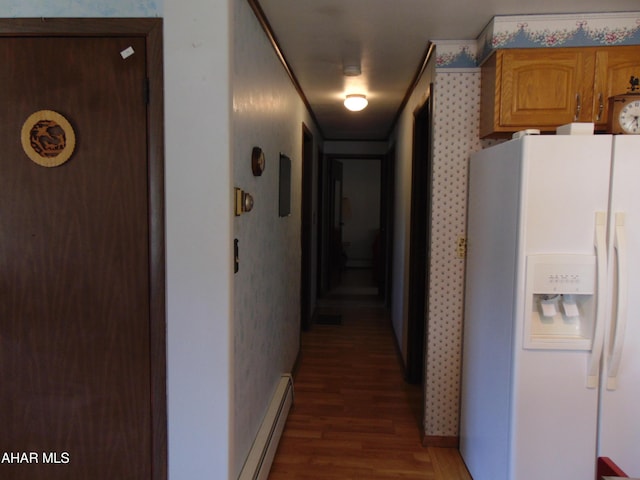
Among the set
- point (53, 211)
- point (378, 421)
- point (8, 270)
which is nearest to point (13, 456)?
point (8, 270)

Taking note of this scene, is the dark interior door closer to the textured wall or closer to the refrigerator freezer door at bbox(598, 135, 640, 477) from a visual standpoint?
the textured wall

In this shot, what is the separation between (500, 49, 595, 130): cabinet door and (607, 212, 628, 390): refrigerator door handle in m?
0.68

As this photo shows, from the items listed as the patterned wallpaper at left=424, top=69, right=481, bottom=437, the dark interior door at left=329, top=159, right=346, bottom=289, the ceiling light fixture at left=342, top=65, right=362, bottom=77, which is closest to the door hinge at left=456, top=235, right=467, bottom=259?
the patterned wallpaper at left=424, top=69, right=481, bottom=437

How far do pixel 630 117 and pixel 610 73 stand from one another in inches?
13.7

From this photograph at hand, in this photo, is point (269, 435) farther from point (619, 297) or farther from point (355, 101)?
point (355, 101)

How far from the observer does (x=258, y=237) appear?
2234 millimetres

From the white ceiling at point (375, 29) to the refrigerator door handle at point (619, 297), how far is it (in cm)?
107

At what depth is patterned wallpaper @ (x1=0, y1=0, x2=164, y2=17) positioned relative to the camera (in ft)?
5.40

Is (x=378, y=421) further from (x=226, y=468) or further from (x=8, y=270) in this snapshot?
(x=8, y=270)

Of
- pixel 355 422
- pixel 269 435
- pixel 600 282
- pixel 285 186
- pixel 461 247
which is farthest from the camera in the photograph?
pixel 285 186

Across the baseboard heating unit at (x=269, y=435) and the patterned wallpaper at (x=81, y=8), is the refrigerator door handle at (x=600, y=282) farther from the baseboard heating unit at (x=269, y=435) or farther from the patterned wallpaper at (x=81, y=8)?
the patterned wallpaper at (x=81, y=8)

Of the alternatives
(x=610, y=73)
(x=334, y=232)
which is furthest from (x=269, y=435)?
(x=334, y=232)

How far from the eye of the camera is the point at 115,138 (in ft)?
5.54

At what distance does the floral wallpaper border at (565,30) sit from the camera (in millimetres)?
2176
